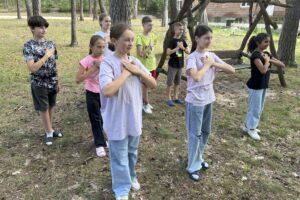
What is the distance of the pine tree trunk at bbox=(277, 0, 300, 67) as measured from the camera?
9.30 metres

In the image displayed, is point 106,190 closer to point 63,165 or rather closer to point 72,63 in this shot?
point 63,165

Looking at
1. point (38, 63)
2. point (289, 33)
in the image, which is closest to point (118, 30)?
point (38, 63)

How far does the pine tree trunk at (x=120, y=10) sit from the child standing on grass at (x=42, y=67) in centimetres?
152

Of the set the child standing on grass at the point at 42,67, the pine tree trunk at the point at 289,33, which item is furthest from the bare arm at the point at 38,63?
the pine tree trunk at the point at 289,33

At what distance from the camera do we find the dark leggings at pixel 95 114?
12.8 feet

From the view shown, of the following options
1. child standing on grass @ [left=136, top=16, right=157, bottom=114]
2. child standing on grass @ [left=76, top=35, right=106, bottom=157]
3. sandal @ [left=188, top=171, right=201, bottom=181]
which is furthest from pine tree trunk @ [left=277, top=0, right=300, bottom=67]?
child standing on grass @ [left=76, top=35, right=106, bottom=157]

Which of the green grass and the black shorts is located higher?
the black shorts

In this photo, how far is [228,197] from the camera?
3.42m

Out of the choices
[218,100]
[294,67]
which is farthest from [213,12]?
[218,100]

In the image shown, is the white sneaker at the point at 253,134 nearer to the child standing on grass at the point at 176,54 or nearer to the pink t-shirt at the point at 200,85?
the child standing on grass at the point at 176,54

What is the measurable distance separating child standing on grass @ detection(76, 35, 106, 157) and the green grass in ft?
0.84

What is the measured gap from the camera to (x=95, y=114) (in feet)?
13.0

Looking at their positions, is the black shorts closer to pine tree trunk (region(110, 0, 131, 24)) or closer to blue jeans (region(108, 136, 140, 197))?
blue jeans (region(108, 136, 140, 197))

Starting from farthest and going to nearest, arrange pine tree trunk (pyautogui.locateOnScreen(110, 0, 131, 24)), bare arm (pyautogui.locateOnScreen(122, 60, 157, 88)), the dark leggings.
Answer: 1. pine tree trunk (pyautogui.locateOnScreen(110, 0, 131, 24))
2. the dark leggings
3. bare arm (pyautogui.locateOnScreen(122, 60, 157, 88))
